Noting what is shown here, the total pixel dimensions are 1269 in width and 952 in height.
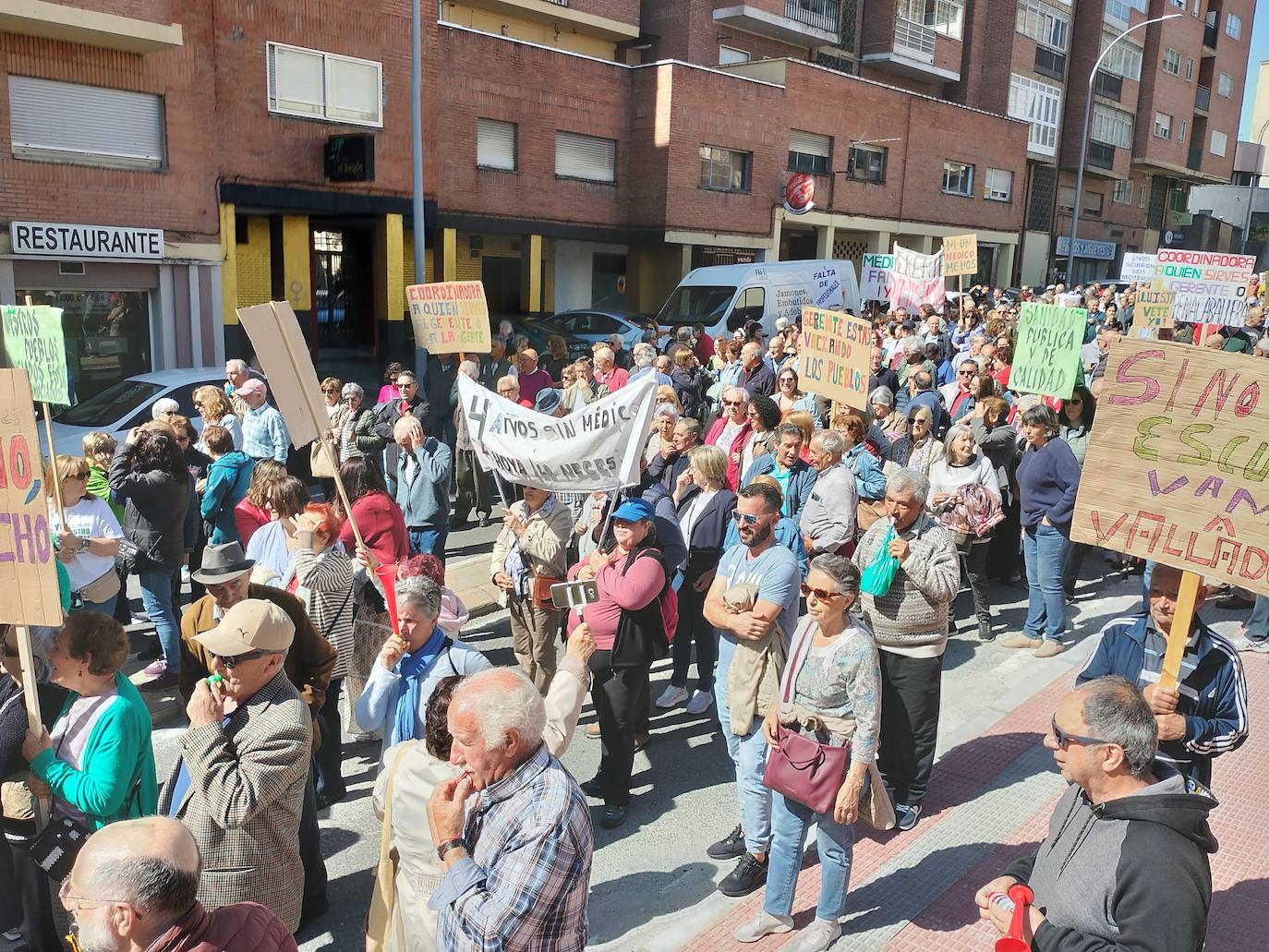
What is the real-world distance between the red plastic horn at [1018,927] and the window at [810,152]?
2915 cm

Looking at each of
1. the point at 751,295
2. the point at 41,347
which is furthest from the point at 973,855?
the point at 751,295

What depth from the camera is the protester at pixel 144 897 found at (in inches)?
90.7

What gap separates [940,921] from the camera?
4312mm

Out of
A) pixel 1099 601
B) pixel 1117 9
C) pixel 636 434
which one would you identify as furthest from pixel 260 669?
pixel 1117 9

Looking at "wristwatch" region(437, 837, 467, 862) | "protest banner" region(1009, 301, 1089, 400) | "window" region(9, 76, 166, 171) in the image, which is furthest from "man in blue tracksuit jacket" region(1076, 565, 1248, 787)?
"window" region(9, 76, 166, 171)

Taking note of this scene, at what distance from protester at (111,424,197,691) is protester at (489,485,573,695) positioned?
2278 mm

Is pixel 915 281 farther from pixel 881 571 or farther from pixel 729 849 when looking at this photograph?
pixel 729 849

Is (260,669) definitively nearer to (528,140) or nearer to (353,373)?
(353,373)

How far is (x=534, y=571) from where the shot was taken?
18.8 ft

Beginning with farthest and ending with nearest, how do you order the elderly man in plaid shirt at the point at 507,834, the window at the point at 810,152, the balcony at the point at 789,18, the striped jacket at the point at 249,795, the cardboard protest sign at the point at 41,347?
the balcony at the point at 789,18, the window at the point at 810,152, the cardboard protest sign at the point at 41,347, the striped jacket at the point at 249,795, the elderly man in plaid shirt at the point at 507,834

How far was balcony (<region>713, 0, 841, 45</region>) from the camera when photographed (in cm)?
3047

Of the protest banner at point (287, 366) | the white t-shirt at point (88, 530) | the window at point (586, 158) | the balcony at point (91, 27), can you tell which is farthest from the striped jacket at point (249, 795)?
the window at point (586, 158)

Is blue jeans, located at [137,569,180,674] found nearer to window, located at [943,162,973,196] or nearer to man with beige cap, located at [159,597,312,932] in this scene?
man with beige cap, located at [159,597,312,932]

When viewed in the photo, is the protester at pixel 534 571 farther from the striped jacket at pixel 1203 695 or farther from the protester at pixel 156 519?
the striped jacket at pixel 1203 695
